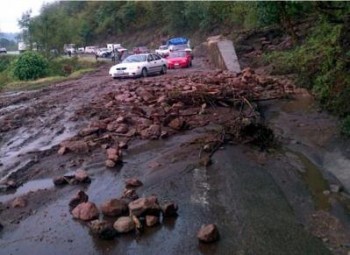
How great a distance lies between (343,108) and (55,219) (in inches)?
360

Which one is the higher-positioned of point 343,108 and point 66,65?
point 343,108

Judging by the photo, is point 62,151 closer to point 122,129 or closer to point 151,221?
point 122,129

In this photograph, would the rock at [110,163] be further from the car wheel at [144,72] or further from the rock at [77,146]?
the car wheel at [144,72]

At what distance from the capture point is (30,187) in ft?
35.2

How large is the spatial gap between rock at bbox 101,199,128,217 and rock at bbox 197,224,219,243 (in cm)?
152

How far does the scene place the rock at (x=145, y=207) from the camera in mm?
8492

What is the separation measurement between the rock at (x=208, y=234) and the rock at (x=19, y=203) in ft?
11.9

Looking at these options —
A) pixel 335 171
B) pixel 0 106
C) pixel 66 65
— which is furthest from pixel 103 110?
pixel 66 65

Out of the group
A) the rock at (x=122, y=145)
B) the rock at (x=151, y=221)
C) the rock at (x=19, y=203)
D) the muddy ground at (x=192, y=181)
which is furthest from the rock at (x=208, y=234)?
the rock at (x=122, y=145)

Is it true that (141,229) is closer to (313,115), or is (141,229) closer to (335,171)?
(335,171)

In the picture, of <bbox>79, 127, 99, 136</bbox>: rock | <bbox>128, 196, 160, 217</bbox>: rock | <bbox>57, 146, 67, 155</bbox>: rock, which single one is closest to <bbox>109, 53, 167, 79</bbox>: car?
<bbox>79, 127, 99, 136</bbox>: rock

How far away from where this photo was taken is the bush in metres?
35.8

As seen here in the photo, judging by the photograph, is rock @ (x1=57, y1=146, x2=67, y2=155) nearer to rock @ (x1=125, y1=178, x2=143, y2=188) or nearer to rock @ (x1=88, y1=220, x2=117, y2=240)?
rock @ (x1=125, y1=178, x2=143, y2=188)

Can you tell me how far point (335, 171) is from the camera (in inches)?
459
